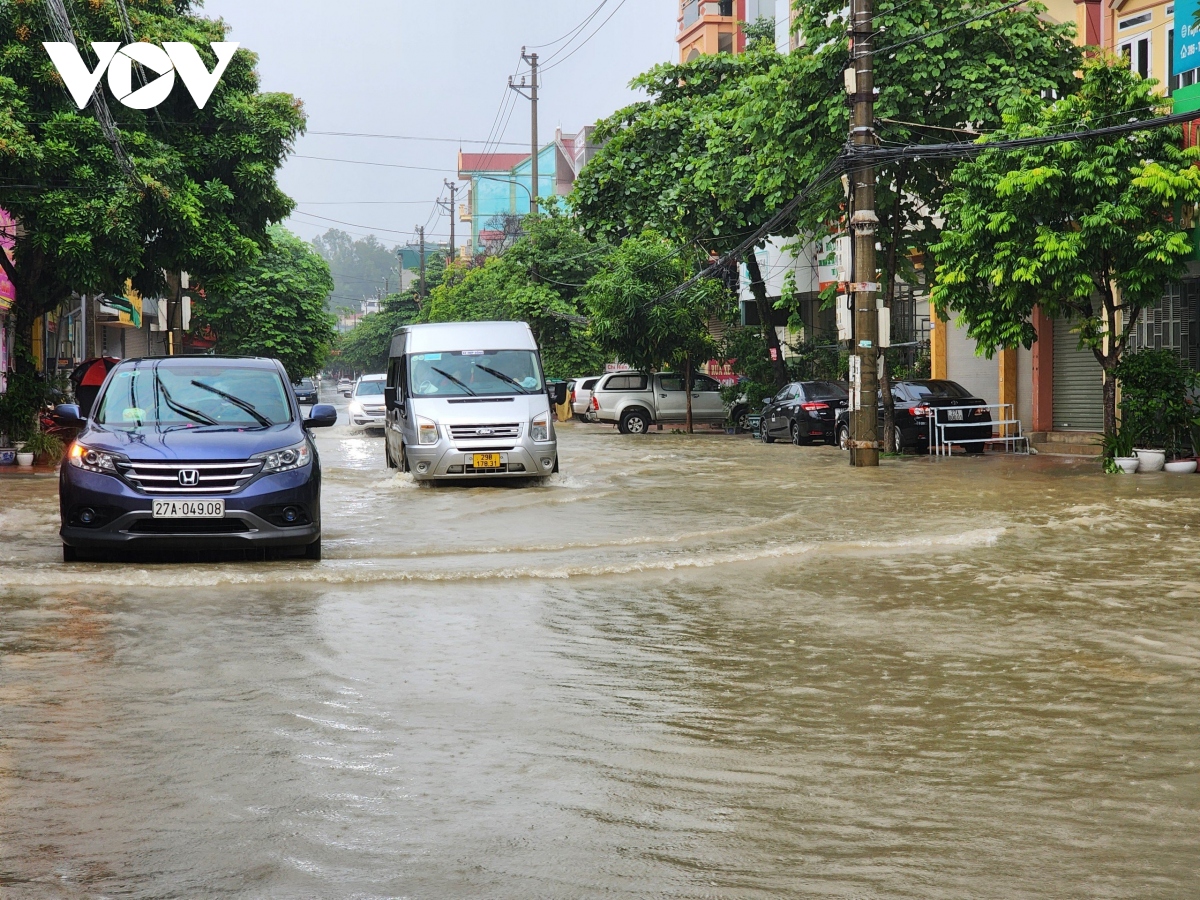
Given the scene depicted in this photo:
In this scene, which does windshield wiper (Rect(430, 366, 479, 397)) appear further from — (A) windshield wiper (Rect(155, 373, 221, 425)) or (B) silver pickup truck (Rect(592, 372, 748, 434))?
(B) silver pickup truck (Rect(592, 372, 748, 434))

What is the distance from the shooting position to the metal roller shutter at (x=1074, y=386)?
88.7ft

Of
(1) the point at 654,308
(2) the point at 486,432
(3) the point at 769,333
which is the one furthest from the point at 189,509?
(3) the point at 769,333

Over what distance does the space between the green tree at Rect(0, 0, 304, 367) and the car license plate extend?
14883mm

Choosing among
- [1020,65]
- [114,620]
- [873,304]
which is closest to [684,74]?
[1020,65]

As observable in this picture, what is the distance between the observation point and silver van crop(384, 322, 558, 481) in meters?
18.3

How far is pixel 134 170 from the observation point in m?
24.3

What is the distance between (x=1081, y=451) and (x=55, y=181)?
62.8ft

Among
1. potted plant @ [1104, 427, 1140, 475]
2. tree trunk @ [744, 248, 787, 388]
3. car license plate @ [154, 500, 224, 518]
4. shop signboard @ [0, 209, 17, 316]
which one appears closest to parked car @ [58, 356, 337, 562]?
car license plate @ [154, 500, 224, 518]

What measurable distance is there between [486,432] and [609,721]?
1239cm

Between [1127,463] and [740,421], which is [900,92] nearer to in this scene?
[1127,463]

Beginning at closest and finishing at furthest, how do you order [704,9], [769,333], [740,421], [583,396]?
[769,333] → [740,421] → [583,396] → [704,9]

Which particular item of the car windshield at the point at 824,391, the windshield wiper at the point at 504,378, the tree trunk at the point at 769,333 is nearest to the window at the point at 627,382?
the tree trunk at the point at 769,333

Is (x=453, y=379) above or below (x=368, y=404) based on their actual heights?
above

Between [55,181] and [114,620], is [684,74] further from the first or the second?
[114,620]
